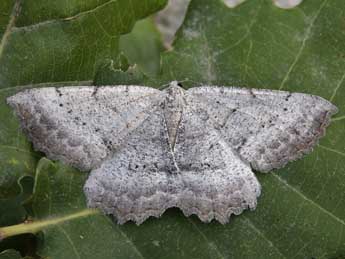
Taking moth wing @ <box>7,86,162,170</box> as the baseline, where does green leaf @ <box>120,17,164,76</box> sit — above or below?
above

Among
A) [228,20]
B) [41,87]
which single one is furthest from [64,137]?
[228,20]

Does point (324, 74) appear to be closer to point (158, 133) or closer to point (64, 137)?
point (158, 133)

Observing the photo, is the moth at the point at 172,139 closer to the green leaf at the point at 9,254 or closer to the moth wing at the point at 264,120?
the moth wing at the point at 264,120

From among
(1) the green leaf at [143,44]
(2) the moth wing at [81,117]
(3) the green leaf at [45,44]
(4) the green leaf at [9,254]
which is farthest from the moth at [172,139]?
(1) the green leaf at [143,44]

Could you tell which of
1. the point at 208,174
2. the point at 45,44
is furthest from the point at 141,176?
the point at 45,44

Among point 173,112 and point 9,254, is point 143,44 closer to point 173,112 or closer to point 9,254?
point 173,112

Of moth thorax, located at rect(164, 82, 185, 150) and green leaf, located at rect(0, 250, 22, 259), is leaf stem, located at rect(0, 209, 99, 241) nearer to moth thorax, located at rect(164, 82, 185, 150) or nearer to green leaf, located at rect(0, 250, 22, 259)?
green leaf, located at rect(0, 250, 22, 259)

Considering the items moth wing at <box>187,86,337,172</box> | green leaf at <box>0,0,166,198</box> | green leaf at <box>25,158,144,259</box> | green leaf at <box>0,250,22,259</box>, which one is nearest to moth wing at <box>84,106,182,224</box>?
green leaf at <box>25,158,144,259</box>
